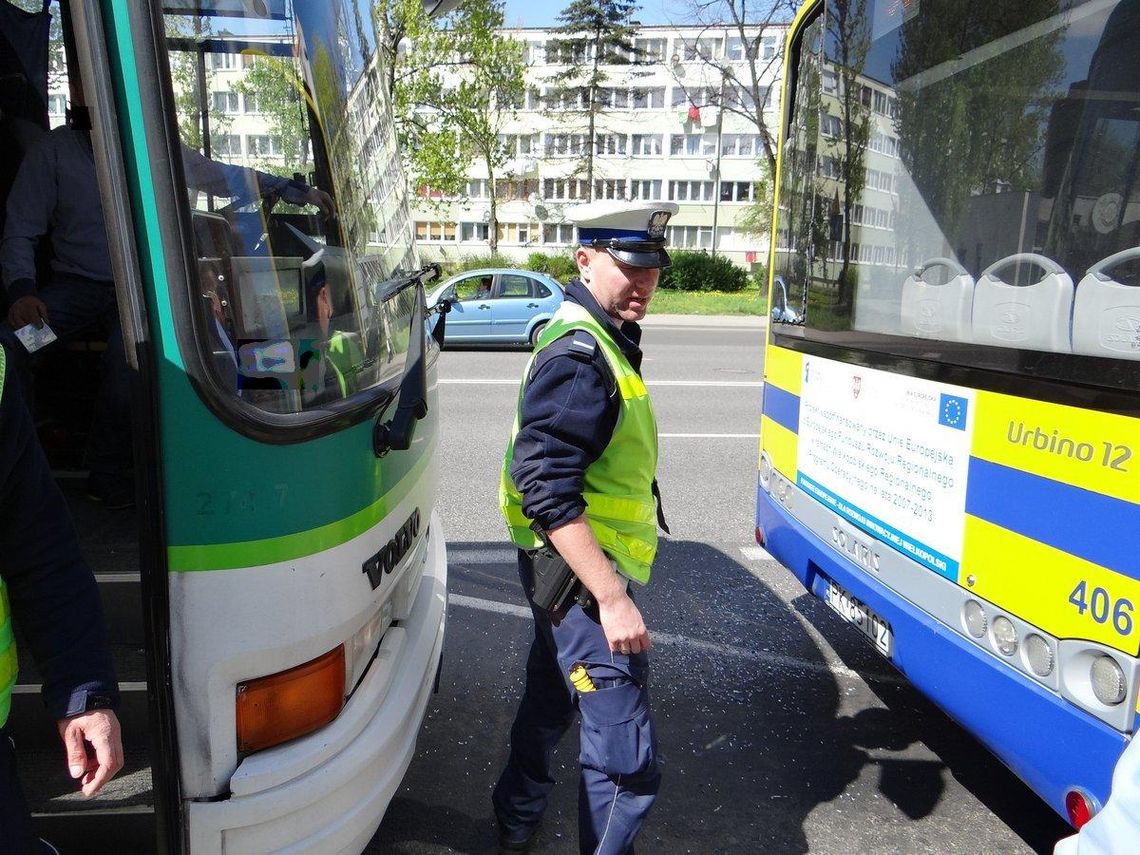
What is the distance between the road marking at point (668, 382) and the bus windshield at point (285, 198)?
815 cm

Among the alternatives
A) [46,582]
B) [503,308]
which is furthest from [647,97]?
[46,582]

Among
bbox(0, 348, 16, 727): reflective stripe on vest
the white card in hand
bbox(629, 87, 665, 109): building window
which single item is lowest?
bbox(0, 348, 16, 727): reflective stripe on vest

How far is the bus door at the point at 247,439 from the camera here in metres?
1.63

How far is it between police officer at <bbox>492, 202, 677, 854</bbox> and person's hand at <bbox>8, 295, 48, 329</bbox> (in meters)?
1.93

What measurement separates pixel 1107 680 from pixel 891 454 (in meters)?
1.03

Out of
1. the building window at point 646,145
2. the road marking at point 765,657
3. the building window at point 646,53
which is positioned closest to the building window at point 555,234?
the building window at point 646,145

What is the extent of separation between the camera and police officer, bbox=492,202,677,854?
2.07 metres

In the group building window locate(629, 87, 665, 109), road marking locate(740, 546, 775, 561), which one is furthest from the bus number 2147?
building window locate(629, 87, 665, 109)

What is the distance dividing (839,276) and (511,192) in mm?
51347

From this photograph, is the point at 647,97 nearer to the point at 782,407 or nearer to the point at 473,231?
the point at 473,231

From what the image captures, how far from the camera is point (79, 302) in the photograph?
10.6 ft

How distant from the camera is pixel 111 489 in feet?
9.56

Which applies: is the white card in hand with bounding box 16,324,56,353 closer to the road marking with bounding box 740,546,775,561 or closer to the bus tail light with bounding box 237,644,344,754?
the bus tail light with bounding box 237,644,344,754

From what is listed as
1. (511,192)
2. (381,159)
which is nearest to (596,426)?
(381,159)
